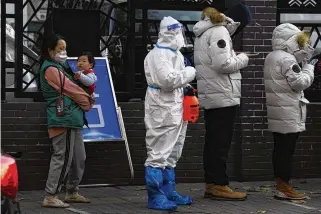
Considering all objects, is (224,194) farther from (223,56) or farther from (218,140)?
(223,56)

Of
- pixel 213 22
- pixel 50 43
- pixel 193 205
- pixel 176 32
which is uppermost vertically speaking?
pixel 213 22

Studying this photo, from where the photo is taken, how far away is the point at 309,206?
28.3 feet

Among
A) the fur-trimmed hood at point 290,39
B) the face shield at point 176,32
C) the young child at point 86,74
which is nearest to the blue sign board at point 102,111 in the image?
the young child at point 86,74

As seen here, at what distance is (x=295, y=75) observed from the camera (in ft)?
28.2

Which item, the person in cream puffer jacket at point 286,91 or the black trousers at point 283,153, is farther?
the black trousers at point 283,153

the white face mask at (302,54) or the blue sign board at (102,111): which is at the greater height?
the white face mask at (302,54)

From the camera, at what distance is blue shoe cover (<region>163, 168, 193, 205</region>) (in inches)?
→ 325

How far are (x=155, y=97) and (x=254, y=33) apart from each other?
239cm

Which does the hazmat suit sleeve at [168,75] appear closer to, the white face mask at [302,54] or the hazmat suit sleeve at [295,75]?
the hazmat suit sleeve at [295,75]

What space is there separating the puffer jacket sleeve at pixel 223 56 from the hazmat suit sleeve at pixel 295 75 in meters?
0.50

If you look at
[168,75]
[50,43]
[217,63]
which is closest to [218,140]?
[217,63]

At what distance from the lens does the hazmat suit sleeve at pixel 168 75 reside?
25.9 ft

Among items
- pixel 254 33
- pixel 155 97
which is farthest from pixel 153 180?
pixel 254 33

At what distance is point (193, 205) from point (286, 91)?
1.57 meters
